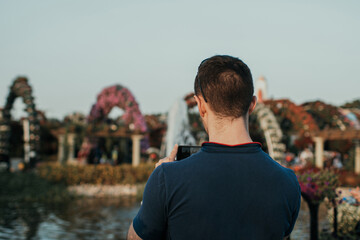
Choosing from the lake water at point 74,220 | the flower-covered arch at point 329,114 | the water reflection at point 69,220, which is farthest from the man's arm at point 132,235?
the flower-covered arch at point 329,114

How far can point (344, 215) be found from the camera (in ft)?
20.9

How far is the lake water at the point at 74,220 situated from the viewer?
27.1 feet

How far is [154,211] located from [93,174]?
51.1 ft

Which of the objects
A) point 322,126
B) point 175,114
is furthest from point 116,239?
point 322,126

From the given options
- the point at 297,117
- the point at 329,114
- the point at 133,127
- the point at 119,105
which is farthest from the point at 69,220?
the point at 329,114

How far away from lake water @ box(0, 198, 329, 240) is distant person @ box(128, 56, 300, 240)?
21.5 feet

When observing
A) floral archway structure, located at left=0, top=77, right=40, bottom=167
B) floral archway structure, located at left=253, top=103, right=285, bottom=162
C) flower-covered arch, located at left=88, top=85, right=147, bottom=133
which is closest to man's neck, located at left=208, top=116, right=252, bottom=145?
floral archway structure, located at left=253, top=103, right=285, bottom=162

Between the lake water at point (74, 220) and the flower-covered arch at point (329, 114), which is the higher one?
the flower-covered arch at point (329, 114)

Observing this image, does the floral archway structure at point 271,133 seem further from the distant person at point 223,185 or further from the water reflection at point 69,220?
the distant person at point 223,185

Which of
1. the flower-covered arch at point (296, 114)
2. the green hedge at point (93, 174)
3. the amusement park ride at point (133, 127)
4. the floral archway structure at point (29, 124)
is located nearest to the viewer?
the green hedge at point (93, 174)

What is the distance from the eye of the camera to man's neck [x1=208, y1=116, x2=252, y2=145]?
4.94 ft

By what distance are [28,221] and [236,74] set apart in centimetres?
941

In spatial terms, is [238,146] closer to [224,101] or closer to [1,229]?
[224,101]

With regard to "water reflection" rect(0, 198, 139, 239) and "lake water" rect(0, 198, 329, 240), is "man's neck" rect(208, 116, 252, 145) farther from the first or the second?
"water reflection" rect(0, 198, 139, 239)
